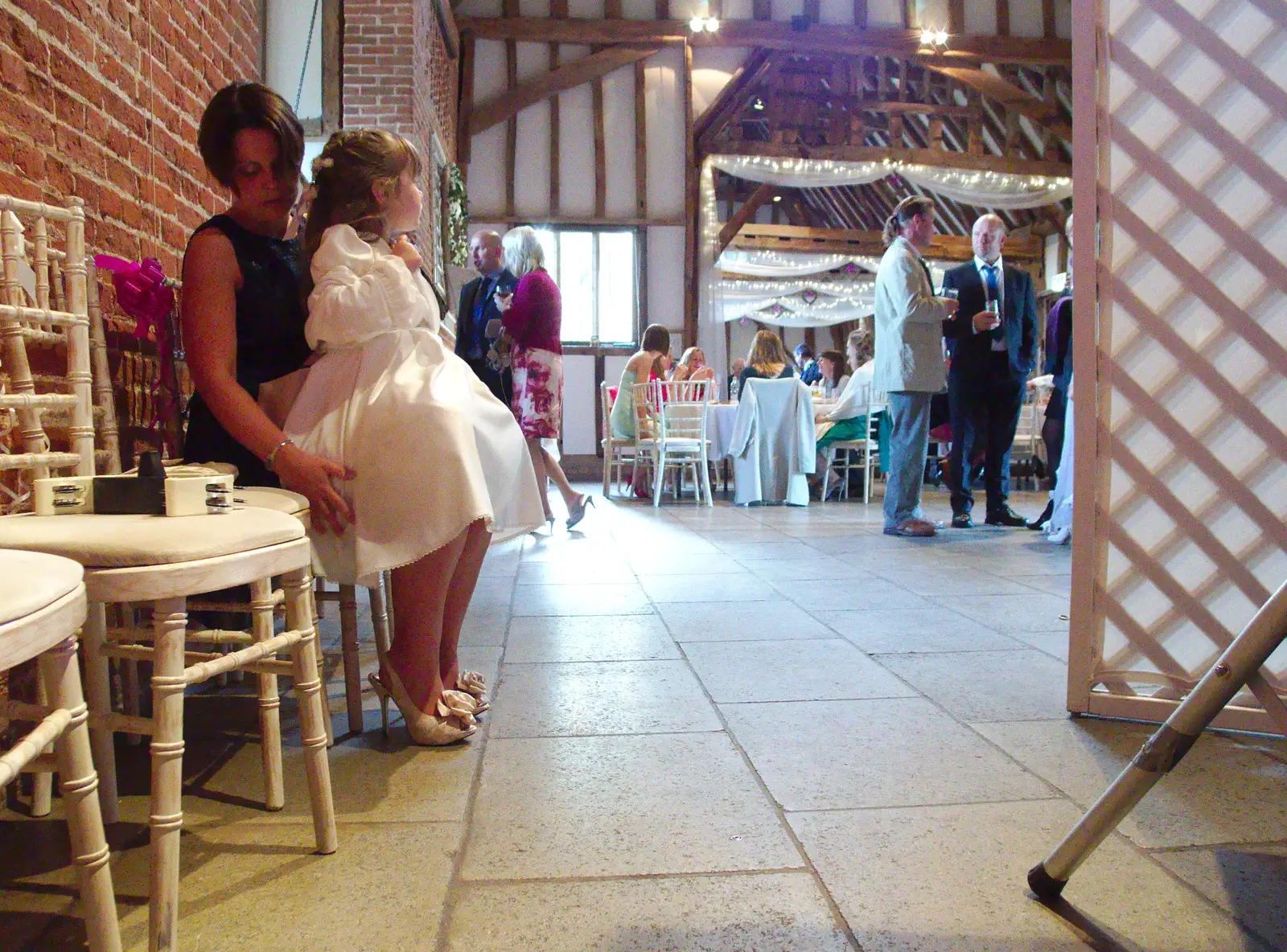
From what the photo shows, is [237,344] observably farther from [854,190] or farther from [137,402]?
[854,190]

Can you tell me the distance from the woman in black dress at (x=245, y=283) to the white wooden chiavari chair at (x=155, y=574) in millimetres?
165

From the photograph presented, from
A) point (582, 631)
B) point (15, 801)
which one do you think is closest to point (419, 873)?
point (15, 801)

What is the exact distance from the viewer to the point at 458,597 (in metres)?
1.59

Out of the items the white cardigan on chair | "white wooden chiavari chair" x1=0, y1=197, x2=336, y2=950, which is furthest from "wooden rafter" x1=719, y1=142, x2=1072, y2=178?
"white wooden chiavari chair" x1=0, y1=197, x2=336, y2=950

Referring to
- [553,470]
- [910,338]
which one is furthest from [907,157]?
→ [553,470]

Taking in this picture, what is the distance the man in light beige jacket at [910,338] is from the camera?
3969mm

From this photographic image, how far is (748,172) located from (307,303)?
7.98m

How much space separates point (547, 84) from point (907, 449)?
5985 mm

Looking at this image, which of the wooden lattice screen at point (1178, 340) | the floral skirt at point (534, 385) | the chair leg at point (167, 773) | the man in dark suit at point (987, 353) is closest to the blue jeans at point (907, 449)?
the man in dark suit at point (987, 353)

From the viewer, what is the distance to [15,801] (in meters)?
1.30

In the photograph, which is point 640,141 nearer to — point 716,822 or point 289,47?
point 289,47

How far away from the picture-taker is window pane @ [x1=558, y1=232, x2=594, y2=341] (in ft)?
29.6

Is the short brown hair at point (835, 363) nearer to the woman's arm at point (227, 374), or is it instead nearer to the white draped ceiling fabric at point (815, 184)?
the white draped ceiling fabric at point (815, 184)

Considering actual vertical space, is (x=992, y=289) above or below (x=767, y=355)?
above
